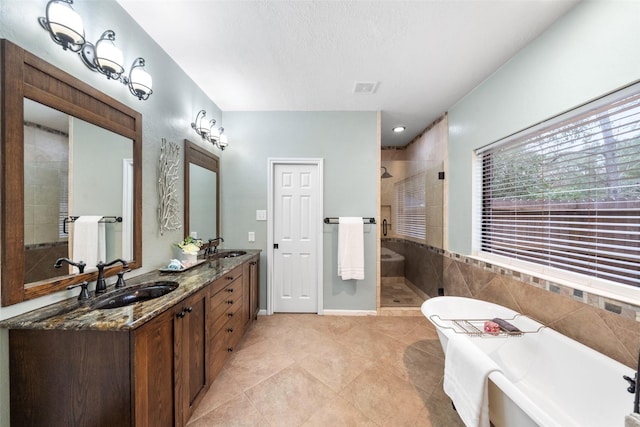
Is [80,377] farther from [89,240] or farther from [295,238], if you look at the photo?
[295,238]

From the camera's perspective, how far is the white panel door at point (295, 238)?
9.59 feet

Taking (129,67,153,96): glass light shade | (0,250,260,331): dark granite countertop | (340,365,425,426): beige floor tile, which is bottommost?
(340,365,425,426): beige floor tile

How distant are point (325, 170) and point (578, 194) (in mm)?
2196

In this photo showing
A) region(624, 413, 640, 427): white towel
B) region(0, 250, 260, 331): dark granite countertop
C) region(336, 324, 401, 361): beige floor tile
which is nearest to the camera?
region(624, 413, 640, 427): white towel

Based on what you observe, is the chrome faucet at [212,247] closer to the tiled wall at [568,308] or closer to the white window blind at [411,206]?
the white window blind at [411,206]

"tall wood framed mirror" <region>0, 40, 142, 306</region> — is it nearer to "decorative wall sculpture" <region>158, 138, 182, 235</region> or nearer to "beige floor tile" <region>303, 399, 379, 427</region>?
"decorative wall sculpture" <region>158, 138, 182, 235</region>

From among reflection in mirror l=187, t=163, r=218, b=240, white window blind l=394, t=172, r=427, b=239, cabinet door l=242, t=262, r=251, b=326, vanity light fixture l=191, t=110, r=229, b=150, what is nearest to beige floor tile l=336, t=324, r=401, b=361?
cabinet door l=242, t=262, r=251, b=326

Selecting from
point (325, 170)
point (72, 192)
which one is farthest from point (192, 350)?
point (325, 170)

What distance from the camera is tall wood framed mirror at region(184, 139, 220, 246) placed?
2.15 meters

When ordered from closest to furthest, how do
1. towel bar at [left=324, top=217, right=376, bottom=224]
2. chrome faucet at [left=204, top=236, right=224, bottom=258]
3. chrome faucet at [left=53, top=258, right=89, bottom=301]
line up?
chrome faucet at [left=53, top=258, right=89, bottom=301] → chrome faucet at [left=204, top=236, right=224, bottom=258] → towel bar at [left=324, top=217, right=376, bottom=224]

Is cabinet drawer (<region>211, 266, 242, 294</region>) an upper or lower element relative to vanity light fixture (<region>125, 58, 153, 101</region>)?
lower

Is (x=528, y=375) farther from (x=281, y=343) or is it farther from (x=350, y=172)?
(x=350, y=172)

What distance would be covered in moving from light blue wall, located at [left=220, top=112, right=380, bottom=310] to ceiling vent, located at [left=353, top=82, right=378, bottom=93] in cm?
48

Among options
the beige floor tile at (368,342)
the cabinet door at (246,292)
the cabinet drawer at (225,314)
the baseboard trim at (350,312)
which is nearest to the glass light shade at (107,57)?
the cabinet drawer at (225,314)
